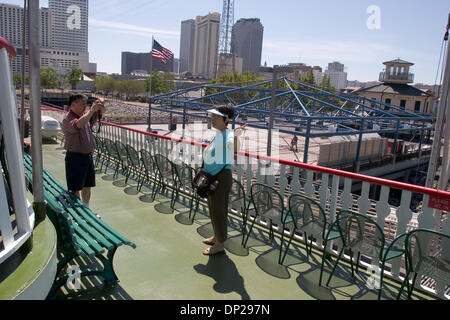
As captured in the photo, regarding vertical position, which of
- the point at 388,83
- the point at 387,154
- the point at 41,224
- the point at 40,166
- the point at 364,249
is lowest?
the point at 387,154

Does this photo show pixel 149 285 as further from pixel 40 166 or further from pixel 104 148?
pixel 104 148

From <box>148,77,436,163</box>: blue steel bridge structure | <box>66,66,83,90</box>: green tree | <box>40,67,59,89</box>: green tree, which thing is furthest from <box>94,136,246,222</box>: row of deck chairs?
<box>66,66,83,90</box>: green tree

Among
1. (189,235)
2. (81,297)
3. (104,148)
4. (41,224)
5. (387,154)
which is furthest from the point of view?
(387,154)

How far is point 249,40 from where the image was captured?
183125 millimetres

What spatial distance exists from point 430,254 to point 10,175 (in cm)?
324

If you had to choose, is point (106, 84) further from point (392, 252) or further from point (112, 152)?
point (392, 252)

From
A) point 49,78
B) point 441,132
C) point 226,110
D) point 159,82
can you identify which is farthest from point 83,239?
point 49,78

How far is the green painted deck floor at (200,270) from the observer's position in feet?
10.4

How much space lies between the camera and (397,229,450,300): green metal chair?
282 cm

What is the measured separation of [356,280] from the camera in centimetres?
352

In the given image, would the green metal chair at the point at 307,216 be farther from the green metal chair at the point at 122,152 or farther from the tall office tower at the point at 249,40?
the tall office tower at the point at 249,40

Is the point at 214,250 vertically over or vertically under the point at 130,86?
under

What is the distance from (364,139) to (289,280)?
78.5 ft

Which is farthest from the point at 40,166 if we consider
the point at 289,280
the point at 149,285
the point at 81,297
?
the point at 289,280
